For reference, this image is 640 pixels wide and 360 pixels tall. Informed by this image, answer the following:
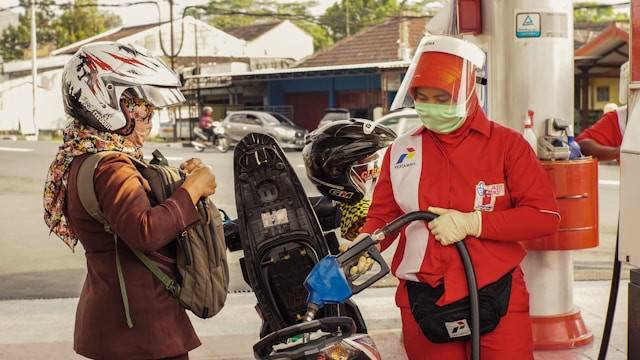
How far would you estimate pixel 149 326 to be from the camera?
3006mm

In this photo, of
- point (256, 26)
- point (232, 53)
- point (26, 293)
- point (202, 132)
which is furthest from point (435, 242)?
point (256, 26)

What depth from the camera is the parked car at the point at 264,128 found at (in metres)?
28.8

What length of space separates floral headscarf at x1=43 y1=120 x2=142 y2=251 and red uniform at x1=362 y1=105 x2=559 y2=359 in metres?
1.01

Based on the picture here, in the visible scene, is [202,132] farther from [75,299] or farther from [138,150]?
[138,150]

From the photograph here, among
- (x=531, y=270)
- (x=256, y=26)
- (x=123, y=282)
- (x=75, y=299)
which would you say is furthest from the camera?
(x=256, y=26)

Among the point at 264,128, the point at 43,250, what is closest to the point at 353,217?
the point at 43,250

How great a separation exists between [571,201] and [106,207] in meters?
3.31

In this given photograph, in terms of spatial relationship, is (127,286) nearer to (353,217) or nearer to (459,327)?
(459,327)

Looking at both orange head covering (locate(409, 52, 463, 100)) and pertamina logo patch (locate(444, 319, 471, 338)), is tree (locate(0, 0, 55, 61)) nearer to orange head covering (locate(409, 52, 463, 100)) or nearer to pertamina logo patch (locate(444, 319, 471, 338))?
orange head covering (locate(409, 52, 463, 100))

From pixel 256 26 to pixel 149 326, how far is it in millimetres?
56175

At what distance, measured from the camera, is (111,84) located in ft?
9.96

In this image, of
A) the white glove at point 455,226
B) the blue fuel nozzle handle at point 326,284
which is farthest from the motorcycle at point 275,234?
the blue fuel nozzle handle at point 326,284

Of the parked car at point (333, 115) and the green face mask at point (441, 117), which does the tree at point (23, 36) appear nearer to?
the parked car at point (333, 115)

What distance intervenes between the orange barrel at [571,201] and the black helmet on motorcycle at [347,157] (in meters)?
1.62
